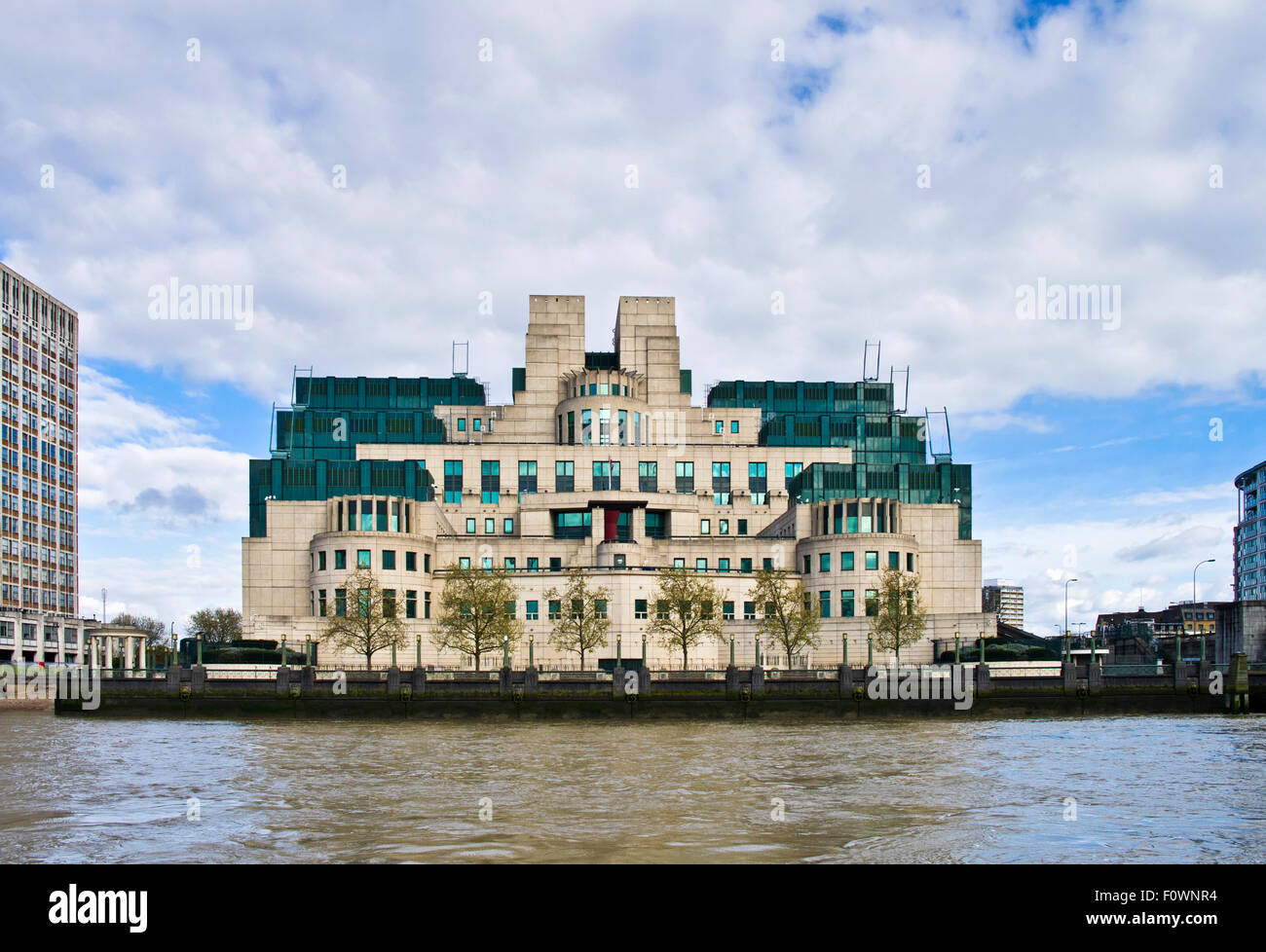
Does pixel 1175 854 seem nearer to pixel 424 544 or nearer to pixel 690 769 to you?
pixel 690 769

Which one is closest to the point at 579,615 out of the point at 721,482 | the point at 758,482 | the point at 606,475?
the point at 606,475

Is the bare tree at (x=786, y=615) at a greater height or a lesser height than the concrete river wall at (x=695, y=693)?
greater

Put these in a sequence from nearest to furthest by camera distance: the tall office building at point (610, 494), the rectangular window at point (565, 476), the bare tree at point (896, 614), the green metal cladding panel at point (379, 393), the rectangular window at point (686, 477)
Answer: the bare tree at point (896, 614) < the tall office building at point (610, 494) < the rectangular window at point (565, 476) < the rectangular window at point (686, 477) < the green metal cladding panel at point (379, 393)

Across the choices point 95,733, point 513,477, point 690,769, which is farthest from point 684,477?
point 690,769

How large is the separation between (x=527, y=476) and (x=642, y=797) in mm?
102985

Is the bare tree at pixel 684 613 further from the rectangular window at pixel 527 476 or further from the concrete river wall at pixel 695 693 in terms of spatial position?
the rectangular window at pixel 527 476

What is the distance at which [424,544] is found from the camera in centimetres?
11850

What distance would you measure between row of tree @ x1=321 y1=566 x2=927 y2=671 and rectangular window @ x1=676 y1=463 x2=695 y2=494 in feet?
86.7

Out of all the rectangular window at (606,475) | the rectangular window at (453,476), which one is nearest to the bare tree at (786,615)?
the rectangular window at (606,475)

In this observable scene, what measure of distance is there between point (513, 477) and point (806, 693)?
63.8 m

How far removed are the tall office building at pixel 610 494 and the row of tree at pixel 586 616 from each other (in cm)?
304

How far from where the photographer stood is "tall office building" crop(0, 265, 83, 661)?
155 m

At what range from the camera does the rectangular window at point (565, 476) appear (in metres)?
135

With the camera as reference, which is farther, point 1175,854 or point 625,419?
point 625,419
